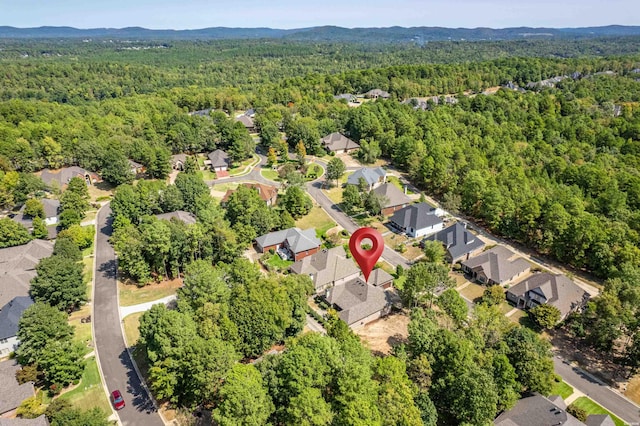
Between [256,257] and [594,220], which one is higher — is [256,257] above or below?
below

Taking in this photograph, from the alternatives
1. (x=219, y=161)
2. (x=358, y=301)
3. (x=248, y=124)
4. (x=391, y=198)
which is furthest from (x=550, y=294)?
(x=248, y=124)

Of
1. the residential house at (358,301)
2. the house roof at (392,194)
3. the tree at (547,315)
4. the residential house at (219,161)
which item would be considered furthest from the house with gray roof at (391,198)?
the residential house at (219,161)

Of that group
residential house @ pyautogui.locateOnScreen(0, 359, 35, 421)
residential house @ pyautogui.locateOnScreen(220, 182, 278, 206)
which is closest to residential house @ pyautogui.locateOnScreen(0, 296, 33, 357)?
residential house @ pyautogui.locateOnScreen(0, 359, 35, 421)

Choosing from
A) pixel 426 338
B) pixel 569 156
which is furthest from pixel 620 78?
pixel 426 338

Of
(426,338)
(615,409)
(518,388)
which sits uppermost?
(426,338)

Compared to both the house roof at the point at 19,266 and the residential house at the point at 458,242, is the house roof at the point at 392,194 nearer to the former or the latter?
the residential house at the point at 458,242

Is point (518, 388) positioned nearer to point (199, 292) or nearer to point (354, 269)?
point (354, 269)

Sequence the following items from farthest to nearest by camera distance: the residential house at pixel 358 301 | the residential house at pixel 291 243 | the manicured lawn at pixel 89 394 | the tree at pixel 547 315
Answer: the residential house at pixel 291 243, the residential house at pixel 358 301, the tree at pixel 547 315, the manicured lawn at pixel 89 394
